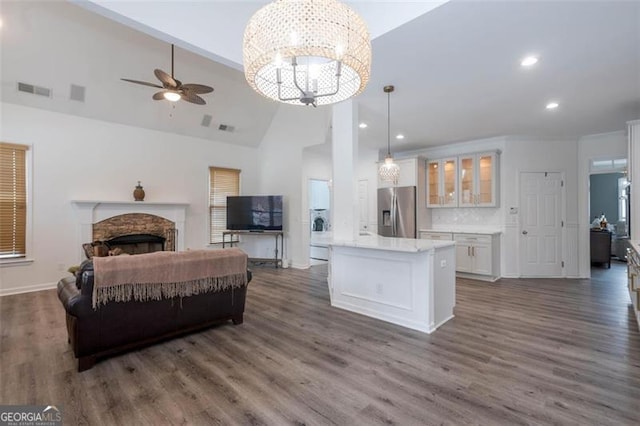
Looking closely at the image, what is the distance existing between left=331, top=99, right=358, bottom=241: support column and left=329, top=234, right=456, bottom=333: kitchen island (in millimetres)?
290

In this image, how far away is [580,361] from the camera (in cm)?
255

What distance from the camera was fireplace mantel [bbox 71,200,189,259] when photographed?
5.23 metres

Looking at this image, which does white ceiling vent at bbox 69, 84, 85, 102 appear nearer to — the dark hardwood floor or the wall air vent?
the wall air vent

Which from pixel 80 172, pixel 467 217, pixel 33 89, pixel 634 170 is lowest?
pixel 467 217

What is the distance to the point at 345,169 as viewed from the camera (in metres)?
4.11

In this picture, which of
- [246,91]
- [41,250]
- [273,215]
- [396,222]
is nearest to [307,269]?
[273,215]

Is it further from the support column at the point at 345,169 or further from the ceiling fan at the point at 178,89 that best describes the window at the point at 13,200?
the support column at the point at 345,169

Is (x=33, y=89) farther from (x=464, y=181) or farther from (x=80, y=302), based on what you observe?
(x=464, y=181)

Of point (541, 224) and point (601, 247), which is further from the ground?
point (541, 224)

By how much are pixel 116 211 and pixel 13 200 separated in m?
1.36

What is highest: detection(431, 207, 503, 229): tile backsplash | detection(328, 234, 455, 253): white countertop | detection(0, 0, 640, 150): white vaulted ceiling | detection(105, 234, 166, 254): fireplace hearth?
detection(0, 0, 640, 150): white vaulted ceiling

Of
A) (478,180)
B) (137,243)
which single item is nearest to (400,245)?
(478,180)

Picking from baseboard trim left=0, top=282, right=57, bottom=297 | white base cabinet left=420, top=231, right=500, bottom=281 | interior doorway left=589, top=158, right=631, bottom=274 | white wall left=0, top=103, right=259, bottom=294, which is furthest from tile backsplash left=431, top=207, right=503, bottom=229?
baseboard trim left=0, top=282, right=57, bottom=297

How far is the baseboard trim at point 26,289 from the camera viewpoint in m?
4.63
